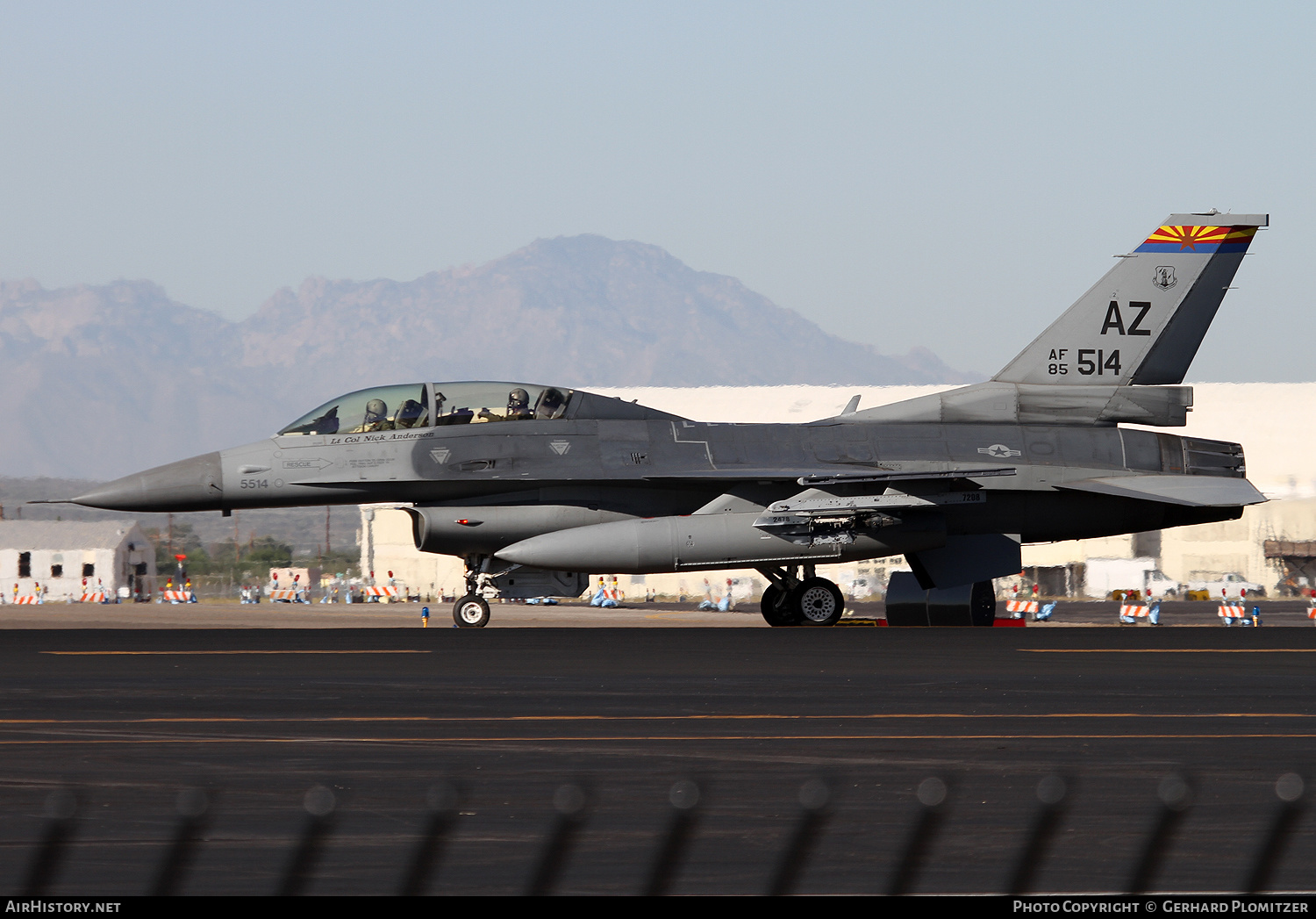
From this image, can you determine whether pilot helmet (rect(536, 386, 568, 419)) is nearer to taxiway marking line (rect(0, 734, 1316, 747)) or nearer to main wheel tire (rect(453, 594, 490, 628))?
main wheel tire (rect(453, 594, 490, 628))

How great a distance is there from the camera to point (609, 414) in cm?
2164

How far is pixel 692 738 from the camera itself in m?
8.56

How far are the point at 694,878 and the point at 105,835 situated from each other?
89.7 inches

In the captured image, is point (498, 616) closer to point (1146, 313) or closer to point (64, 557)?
point (1146, 313)

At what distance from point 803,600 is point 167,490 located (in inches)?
355

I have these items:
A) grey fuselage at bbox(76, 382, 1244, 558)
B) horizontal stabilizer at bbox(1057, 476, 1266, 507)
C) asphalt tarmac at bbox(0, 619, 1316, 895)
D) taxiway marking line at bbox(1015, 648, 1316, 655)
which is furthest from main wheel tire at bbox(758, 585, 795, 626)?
asphalt tarmac at bbox(0, 619, 1316, 895)

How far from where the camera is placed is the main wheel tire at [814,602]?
21766mm

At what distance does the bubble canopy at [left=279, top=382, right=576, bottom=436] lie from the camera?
2084 centimetres

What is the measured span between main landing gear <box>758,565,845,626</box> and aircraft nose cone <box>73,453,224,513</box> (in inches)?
307

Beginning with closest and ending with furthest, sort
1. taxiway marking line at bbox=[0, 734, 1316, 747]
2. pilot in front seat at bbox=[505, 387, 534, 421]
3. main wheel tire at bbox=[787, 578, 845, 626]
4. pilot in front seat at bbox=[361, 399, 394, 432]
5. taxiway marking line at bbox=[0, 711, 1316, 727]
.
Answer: taxiway marking line at bbox=[0, 734, 1316, 747] → taxiway marking line at bbox=[0, 711, 1316, 727] → pilot in front seat at bbox=[361, 399, 394, 432] → pilot in front seat at bbox=[505, 387, 534, 421] → main wheel tire at bbox=[787, 578, 845, 626]

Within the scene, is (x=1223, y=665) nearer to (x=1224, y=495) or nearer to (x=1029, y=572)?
(x=1224, y=495)

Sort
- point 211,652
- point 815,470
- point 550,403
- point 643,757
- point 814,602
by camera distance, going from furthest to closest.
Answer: point 814,602
point 550,403
point 815,470
point 211,652
point 643,757

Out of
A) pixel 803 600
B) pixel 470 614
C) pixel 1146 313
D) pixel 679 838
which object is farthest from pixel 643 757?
pixel 1146 313

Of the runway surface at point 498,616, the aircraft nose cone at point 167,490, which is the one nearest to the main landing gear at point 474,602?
the aircraft nose cone at point 167,490
